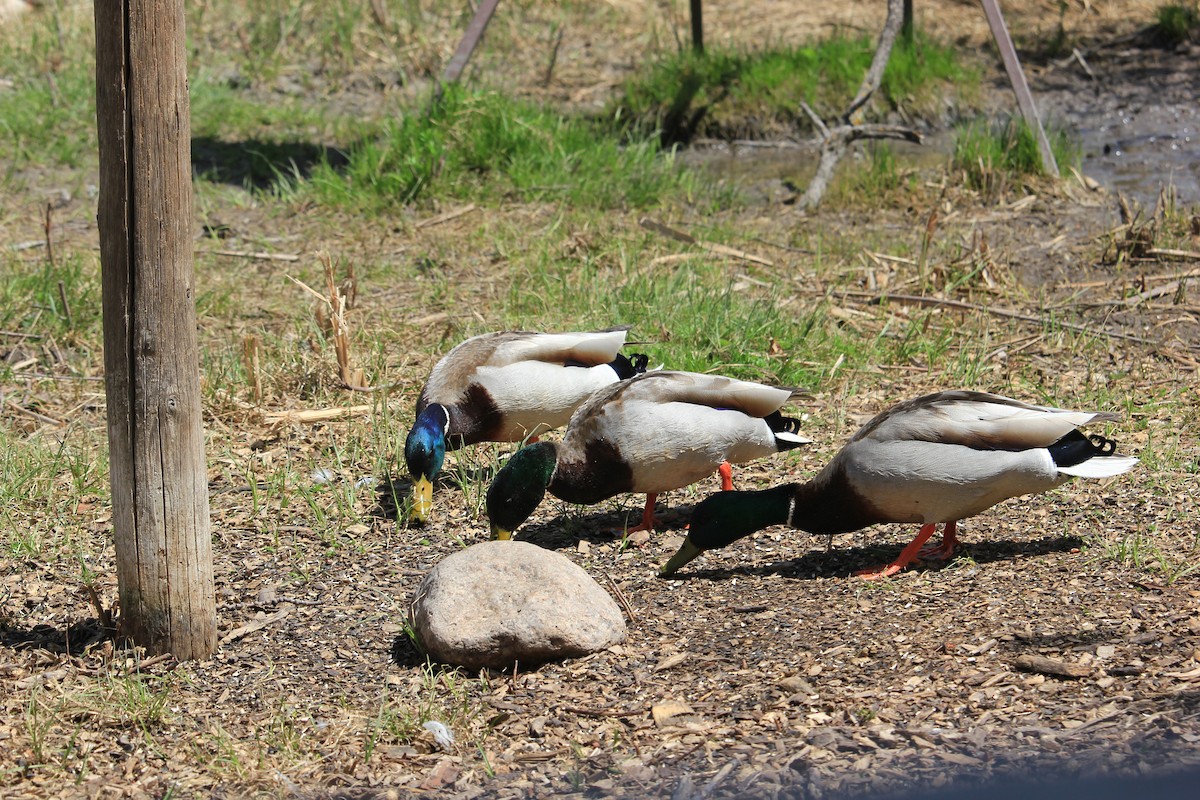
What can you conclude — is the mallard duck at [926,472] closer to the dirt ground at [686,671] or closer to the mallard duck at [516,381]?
the dirt ground at [686,671]

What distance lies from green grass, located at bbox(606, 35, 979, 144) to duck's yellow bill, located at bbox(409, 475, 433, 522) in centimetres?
552

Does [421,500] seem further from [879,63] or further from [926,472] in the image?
[879,63]

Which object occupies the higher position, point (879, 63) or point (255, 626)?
point (879, 63)

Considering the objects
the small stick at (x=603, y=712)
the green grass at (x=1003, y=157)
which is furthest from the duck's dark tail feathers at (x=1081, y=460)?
the green grass at (x=1003, y=157)

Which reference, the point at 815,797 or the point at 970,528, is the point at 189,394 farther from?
the point at 970,528

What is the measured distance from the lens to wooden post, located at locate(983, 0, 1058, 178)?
759 centimetres

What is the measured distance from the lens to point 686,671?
132 inches

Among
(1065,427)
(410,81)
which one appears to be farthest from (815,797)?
(410,81)

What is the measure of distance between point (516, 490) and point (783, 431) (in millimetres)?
1021

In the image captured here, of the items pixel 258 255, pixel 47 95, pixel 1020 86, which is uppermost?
pixel 1020 86

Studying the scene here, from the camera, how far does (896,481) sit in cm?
378

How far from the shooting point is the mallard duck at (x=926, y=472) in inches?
148

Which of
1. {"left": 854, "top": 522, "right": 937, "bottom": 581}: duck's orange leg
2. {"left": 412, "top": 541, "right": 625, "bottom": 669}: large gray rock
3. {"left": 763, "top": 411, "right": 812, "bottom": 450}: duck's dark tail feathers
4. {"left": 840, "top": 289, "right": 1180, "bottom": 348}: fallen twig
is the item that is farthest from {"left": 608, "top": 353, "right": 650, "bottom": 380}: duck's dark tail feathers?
{"left": 840, "top": 289, "right": 1180, "bottom": 348}: fallen twig

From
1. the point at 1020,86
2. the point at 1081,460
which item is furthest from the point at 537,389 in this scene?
the point at 1020,86
